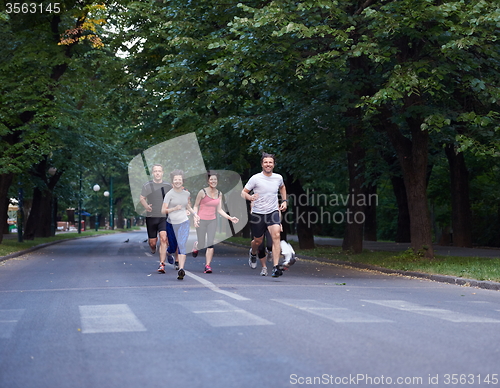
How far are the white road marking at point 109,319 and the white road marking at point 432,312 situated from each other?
328 cm

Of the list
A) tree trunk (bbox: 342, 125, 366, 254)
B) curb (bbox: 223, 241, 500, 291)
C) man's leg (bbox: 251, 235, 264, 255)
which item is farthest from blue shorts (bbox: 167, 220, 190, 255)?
tree trunk (bbox: 342, 125, 366, 254)

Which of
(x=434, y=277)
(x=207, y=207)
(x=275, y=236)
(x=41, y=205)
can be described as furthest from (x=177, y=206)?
(x=41, y=205)

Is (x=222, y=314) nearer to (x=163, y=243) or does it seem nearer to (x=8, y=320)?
(x=8, y=320)

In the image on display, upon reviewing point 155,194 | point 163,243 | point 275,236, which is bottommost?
point 163,243

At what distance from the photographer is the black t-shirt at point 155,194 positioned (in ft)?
48.9

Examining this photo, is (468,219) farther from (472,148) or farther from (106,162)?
(106,162)

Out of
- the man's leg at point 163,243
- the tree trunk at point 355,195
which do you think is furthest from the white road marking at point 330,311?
the tree trunk at point 355,195

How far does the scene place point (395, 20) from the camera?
46.0 feet

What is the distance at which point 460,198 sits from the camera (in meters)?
27.0

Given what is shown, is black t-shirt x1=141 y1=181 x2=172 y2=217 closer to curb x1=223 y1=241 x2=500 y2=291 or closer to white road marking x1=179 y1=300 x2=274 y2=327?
curb x1=223 y1=241 x2=500 y2=291

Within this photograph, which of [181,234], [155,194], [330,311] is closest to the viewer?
[330,311]

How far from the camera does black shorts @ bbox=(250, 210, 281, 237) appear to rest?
13.6 m

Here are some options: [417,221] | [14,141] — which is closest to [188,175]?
Result: [14,141]

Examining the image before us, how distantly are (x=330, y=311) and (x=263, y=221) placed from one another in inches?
213
